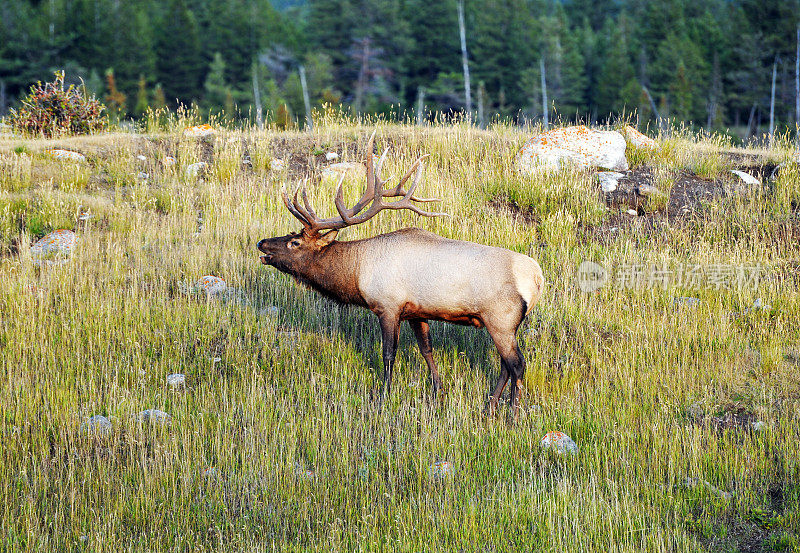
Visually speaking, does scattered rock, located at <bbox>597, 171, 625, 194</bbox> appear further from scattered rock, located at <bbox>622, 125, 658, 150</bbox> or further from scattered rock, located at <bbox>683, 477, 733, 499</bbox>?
scattered rock, located at <bbox>683, 477, 733, 499</bbox>

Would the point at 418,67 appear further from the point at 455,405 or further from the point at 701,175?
the point at 455,405

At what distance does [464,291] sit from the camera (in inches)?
239

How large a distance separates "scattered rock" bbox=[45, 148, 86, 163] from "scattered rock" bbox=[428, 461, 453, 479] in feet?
28.8

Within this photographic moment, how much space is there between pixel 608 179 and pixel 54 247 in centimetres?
773

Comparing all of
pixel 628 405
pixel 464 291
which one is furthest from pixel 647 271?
pixel 464 291

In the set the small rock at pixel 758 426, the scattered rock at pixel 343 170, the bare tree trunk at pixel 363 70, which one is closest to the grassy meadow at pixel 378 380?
the small rock at pixel 758 426

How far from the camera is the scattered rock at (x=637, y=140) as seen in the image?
1198cm

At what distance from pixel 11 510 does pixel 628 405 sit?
15.5 ft

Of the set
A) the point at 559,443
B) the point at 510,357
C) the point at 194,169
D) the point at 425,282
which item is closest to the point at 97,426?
the point at 425,282

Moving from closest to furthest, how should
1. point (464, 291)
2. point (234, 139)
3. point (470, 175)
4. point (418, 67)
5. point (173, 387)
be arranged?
point (464, 291)
point (173, 387)
point (470, 175)
point (234, 139)
point (418, 67)

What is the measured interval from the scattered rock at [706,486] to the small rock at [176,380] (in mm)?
4279

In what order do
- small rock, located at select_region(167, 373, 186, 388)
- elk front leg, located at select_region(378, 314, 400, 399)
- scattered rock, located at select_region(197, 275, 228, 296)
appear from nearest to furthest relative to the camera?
elk front leg, located at select_region(378, 314, 400, 399) < small rock, located at select_region(167, 373, 186, 388) < scattered rock, located at select_region(197, 275, 228, 296)

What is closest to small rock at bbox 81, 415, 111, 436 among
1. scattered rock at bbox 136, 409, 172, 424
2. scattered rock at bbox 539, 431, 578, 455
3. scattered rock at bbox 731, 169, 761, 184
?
scattered rock at bbox 136, 409, 172, 424

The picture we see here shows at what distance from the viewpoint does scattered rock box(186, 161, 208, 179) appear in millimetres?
11619
